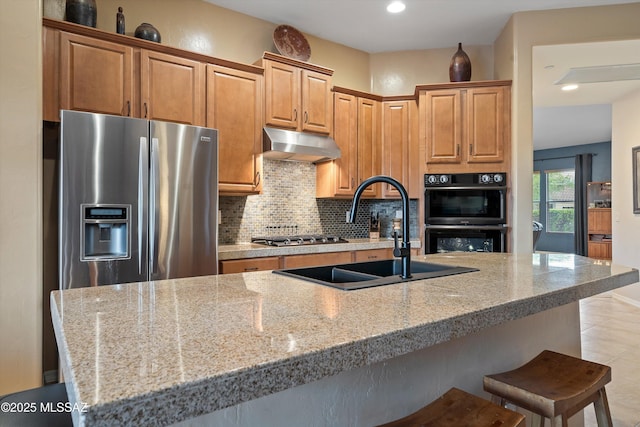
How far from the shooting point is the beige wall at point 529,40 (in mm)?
3404

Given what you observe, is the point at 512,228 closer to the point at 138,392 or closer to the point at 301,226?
the point at 301,226

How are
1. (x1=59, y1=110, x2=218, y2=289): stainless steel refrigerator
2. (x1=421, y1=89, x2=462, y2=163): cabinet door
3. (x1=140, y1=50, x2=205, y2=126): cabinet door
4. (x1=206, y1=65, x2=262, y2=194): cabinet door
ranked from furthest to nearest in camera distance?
(x1=421, y1=89, x2=462, y2=163): cabinet door
(x1=206, y1=65, x2=262, y2=194): cabinet door
(x1=140, y1=50, x2=205, y2=126): cabinet door
(x1=59, y1=110, x2=218, y2=289): stainless steel refrigerator

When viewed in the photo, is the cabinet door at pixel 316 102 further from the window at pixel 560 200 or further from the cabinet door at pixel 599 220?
the window at pixel 560 200

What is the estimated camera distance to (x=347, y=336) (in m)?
0.79

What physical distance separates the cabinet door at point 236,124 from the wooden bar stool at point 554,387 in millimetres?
2394

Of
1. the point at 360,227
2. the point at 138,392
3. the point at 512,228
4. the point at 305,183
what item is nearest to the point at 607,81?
the point at 512,228

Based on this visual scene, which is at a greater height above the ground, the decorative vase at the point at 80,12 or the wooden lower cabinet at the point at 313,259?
the decorative vase at the point at 80,12

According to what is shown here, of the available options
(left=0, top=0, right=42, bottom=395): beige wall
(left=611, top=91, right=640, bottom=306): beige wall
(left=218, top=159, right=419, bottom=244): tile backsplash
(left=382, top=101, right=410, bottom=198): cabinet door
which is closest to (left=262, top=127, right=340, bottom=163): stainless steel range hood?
(left=218, top=159, right=419, bottom=244): tile backsplash

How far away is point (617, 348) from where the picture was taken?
3498mm

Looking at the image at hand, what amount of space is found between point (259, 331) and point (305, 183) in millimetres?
3316

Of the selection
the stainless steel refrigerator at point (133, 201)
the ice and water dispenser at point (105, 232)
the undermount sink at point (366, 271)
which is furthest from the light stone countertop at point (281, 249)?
the undermount sink at point (366, 271)

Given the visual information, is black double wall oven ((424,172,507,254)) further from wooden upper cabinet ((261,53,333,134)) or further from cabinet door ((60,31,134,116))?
cabinet door ((60,31,134,116))

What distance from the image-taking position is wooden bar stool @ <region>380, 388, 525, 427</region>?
108 cm

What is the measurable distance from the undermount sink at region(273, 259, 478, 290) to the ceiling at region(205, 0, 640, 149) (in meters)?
2.55
